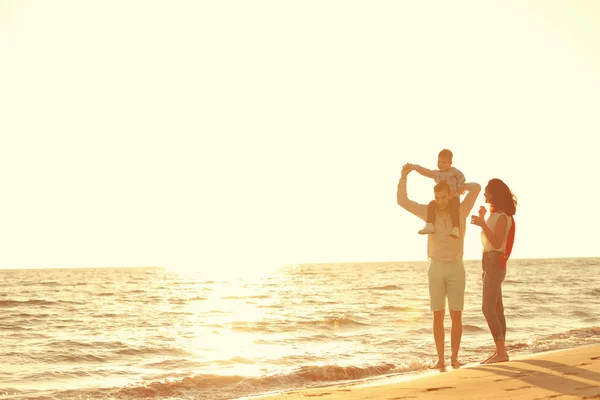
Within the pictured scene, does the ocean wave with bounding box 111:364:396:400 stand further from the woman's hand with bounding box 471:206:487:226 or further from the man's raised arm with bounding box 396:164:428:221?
the woman's hand with bounding box 471:206:487:226

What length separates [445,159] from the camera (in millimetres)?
7195

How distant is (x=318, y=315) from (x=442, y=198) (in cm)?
1211

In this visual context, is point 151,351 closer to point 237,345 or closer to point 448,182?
point 237,345

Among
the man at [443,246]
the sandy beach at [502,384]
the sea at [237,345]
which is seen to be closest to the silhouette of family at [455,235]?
the man at [443,246]

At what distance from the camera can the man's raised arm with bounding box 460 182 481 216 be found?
7.16 metres

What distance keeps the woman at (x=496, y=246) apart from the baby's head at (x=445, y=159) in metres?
0.66

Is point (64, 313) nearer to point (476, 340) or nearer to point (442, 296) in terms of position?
point (476, 340)

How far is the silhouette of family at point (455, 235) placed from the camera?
7129 millimetres

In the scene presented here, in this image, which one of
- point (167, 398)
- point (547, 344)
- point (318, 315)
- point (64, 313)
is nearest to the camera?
point (167, 398)

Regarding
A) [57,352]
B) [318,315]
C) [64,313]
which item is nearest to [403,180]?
[57,352]

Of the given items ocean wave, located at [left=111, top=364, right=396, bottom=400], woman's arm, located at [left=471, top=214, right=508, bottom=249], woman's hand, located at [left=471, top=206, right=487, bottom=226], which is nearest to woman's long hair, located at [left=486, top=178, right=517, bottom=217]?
woman's arm, located at [left=471, top=214, right=508, bottom=249]

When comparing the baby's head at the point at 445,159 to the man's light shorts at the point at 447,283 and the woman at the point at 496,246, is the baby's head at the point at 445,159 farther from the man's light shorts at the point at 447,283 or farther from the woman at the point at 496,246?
the man's light shorts at the point at 447,283

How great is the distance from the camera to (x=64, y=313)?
853 inches

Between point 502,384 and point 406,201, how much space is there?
7.62 ft
